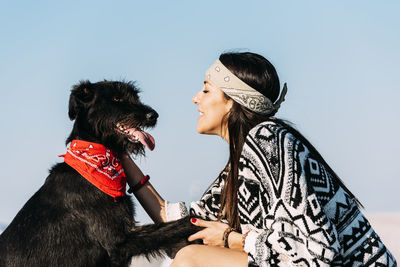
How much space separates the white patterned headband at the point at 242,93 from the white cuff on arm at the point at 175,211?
1225 millimetres

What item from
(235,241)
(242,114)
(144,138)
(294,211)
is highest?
(242,114)

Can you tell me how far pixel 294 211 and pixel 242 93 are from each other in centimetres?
92

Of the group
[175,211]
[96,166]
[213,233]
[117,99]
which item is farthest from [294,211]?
[117,99]

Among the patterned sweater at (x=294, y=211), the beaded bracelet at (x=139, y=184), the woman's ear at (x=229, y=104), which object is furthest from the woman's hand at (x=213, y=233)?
the beaded bracelet at (x=139, y=184)

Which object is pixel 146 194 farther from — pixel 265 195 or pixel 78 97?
pixel 265 195

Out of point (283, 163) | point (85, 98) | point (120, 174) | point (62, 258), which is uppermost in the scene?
point (85, 98)

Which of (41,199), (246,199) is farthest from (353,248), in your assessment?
(41,199)

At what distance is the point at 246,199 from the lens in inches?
125

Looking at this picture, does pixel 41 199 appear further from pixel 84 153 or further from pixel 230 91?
pixel 230 91

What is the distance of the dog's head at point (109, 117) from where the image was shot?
417 centimetres

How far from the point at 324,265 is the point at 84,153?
208 cm

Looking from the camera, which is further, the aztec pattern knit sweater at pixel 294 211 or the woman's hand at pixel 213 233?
the woman's hand at pixel 213 233

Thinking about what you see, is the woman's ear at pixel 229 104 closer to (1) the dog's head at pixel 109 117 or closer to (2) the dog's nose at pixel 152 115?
(1) the dog's head at pixel 109 117

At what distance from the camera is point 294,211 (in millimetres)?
2807
